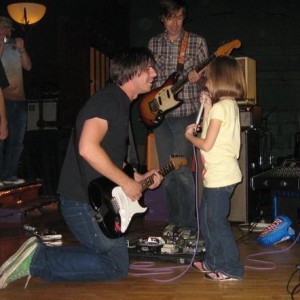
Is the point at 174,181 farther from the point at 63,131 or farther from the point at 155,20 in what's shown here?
the point at 155,20

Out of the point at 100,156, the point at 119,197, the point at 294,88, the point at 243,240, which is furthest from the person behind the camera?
the point at 294,88

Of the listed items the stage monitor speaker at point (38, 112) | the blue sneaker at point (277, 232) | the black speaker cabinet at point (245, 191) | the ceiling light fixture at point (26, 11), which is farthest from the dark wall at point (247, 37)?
the blue sneaker at point (277, 232)

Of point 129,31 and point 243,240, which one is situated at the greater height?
point 129,31

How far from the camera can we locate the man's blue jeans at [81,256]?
2.95 m

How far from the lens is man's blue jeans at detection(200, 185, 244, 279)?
307cm

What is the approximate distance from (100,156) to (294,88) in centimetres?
657

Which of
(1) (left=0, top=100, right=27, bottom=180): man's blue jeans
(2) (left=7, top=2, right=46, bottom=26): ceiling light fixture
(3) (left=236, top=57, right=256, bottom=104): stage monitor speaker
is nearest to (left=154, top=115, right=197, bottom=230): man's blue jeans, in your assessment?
(3) (left=236, top=57, right=256, bottom=104): stage monitor speaker

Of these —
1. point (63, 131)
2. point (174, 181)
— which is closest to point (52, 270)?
point (174, 181)

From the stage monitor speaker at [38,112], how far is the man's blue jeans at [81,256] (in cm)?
414

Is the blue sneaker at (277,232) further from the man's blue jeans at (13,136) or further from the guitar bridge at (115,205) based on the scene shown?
the man's blue jeans at (13,136)

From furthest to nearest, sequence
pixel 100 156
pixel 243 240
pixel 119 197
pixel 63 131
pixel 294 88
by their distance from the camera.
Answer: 1. pixel 294 88
2. pixel 63 131
3. pixel 243 240
4. pixel 119 197
5. pixel 100 156

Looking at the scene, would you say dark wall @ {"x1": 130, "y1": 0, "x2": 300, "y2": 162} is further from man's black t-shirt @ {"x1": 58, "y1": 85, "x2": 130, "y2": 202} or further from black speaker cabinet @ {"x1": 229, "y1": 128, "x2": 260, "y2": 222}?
man's black t-shirt @ {"x1": 58, "y1": 85, "x2": 130, "y2": 202}

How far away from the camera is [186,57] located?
439 centimetres

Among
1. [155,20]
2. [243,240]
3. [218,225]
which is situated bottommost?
[243,240]
